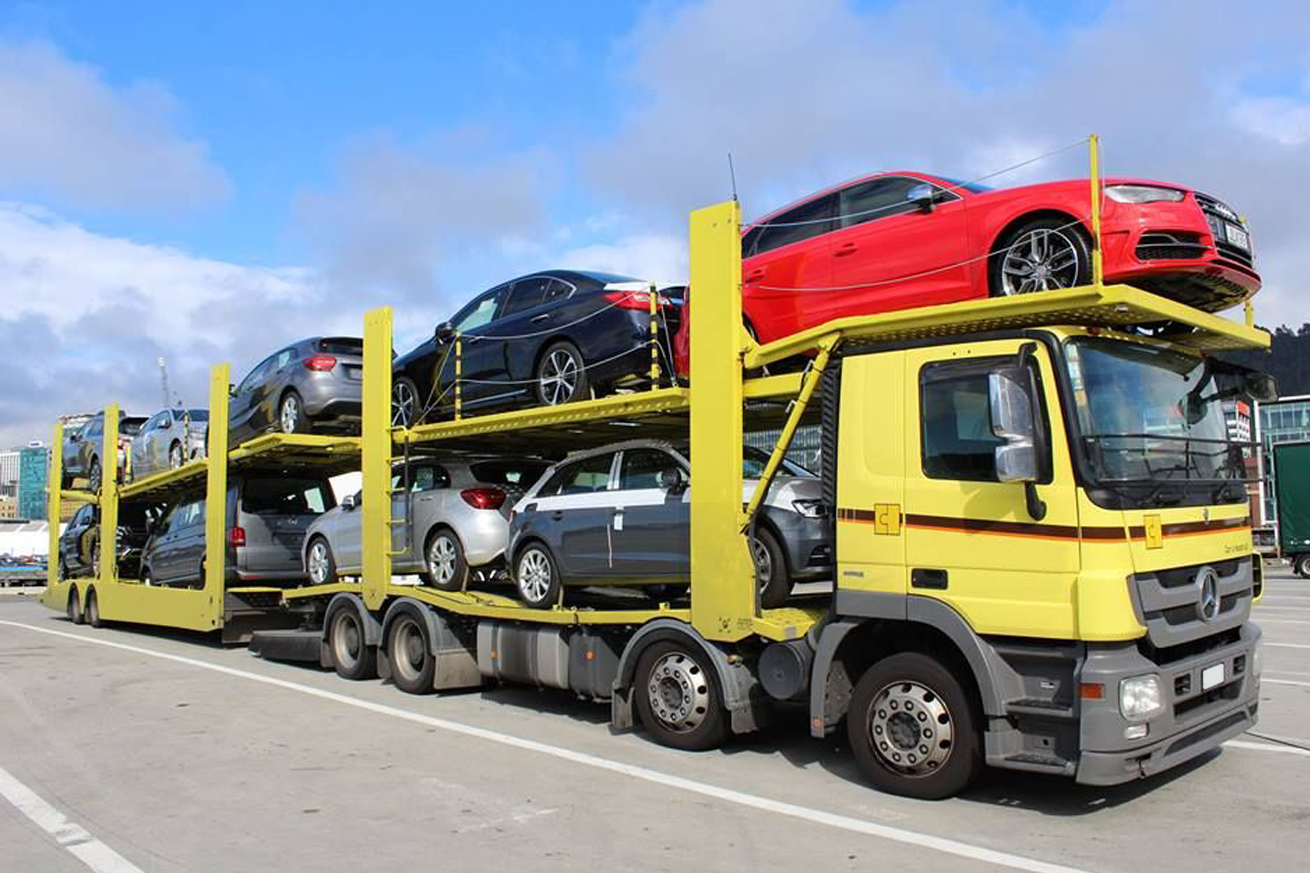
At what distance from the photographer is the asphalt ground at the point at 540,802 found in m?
5.07

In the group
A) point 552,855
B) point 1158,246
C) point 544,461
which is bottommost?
point 552,855

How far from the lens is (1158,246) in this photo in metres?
6.02

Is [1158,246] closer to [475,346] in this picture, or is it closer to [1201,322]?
[1201,322]

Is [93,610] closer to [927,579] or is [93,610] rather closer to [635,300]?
[635,300]

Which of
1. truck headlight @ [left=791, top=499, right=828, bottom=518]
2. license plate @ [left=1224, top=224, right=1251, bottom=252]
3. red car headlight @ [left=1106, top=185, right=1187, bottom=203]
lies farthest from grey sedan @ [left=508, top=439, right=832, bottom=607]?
license plate @ [left=1224, top=224, right=1251, bottom=252]

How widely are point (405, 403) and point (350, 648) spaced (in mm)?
2631

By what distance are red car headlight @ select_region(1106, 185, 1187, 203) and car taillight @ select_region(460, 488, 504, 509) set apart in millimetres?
6159

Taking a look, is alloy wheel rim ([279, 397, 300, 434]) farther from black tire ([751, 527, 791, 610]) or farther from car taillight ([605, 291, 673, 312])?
black tire ([751, 527, 791, 610])

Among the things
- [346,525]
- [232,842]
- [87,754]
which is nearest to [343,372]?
[346,525]

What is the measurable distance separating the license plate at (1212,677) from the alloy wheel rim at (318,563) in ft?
30.0

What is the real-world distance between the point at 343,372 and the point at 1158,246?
9.15m

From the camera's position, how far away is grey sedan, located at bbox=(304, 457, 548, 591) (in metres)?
10.1

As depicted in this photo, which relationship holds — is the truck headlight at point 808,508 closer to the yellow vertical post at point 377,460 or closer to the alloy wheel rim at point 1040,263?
the alloy wheel rim at point 1040,263

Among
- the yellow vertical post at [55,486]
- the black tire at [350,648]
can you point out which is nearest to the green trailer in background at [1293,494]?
the black tire at [350,648]
